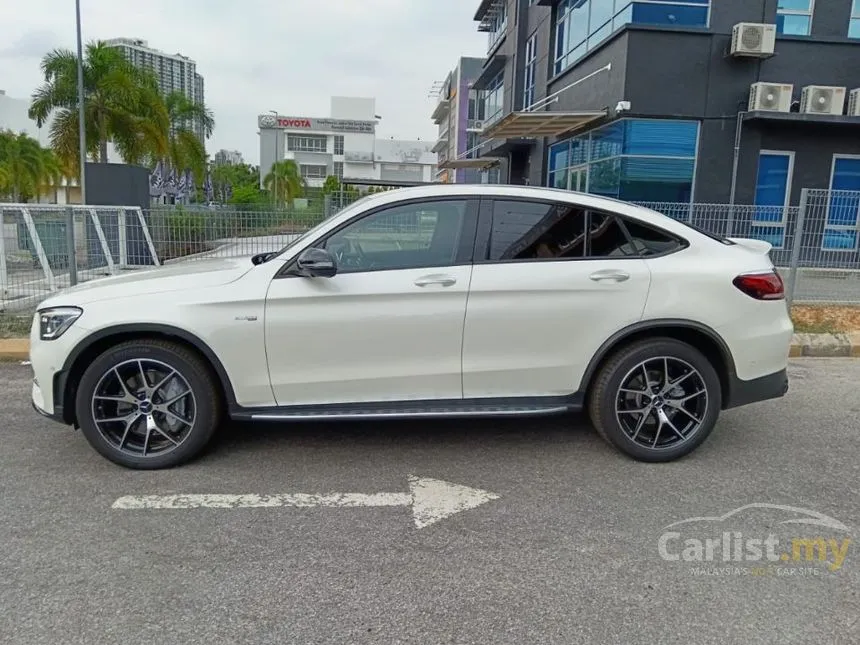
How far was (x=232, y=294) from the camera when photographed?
367 centimetres

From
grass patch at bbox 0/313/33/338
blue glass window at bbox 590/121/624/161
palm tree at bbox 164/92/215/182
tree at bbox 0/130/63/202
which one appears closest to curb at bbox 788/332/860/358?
blue glass window at bbox 590/121/624/161

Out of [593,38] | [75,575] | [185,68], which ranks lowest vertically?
[75,575]

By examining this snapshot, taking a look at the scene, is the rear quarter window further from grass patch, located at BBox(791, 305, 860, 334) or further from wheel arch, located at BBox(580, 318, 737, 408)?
grass patch, located at BBox(791, 305, 860, 334)

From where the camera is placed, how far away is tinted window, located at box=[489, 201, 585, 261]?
12.8ft

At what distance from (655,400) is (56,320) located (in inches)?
143

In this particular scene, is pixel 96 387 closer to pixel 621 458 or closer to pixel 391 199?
pixel 391 199

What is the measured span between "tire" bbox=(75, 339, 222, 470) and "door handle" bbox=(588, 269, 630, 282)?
2.39 metres

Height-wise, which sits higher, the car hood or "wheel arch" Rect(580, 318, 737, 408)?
the car hood

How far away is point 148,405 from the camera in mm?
3732

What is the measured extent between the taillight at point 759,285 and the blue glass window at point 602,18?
35.7ft

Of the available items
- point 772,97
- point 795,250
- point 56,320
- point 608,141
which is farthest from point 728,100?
point 56,320

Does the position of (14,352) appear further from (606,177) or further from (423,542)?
(606,177)

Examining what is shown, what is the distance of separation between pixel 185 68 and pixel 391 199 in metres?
61.8

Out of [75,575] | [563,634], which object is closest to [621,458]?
[563,634]
